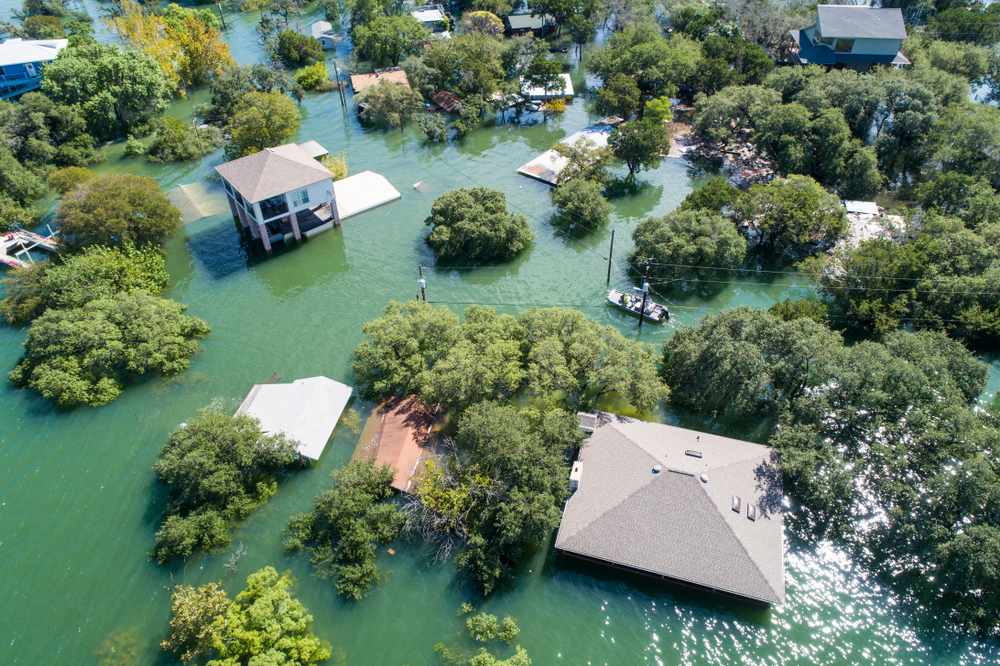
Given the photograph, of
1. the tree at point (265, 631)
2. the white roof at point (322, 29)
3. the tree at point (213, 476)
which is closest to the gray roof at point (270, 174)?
the tree at point (213, 476)

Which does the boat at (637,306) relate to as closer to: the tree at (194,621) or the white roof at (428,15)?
the tree at (194,621)

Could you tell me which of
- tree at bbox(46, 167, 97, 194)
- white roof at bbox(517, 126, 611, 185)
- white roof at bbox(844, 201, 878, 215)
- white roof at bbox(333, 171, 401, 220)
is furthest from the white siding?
tree at bbox(46, 167, 97, 194)

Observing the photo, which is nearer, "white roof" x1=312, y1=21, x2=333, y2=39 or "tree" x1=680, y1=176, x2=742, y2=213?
"tree" x1=680, y1=176, x2=742, y2=213

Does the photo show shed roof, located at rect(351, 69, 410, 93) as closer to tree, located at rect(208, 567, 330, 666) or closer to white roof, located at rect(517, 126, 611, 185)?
white roof, located at rect(517, 126, 611, 185)

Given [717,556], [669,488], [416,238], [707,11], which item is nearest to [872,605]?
[717,556]

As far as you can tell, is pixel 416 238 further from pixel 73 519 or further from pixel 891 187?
pixel 891 187

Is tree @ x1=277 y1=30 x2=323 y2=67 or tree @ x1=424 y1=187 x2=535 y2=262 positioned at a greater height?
tree @ x1=277 y1=30 x2=323 y2=67
